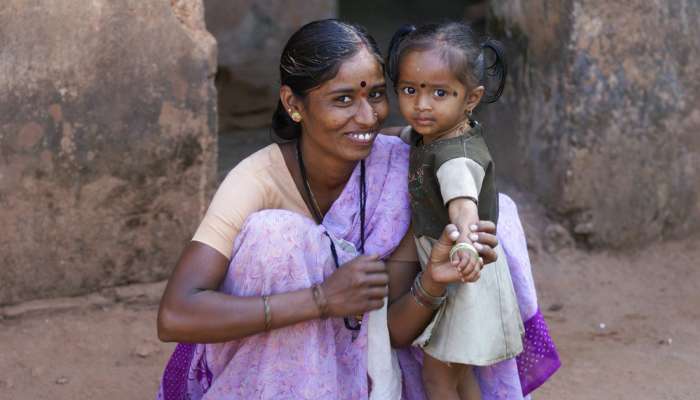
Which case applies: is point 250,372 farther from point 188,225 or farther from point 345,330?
point 188,225

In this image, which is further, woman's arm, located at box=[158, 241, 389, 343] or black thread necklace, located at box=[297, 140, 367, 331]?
black thread necklace, located at box=[297, 140, 367, 331]

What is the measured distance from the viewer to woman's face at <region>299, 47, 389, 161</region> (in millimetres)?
2848

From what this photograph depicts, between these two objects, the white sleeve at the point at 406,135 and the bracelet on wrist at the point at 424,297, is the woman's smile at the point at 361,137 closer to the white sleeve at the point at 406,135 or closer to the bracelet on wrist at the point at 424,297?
the white sleeve at the point at 406,135

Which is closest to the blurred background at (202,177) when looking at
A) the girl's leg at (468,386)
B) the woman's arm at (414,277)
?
the girl's leg at (468,386)

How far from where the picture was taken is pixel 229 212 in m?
2.87

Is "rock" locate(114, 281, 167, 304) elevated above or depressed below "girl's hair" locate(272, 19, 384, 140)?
below

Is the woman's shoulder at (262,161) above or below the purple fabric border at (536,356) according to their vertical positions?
above

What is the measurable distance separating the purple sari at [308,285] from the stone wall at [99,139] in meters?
1.10

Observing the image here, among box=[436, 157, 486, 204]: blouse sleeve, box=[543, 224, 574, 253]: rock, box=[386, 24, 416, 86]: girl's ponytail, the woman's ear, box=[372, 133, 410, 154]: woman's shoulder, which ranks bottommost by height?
box=[543, 224, 574, 253]: rock

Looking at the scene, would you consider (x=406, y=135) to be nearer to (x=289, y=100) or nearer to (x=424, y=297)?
(x=289, y=100)

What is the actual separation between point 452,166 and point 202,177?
5.38 feet

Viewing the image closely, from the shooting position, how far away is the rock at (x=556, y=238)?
4.65 metres

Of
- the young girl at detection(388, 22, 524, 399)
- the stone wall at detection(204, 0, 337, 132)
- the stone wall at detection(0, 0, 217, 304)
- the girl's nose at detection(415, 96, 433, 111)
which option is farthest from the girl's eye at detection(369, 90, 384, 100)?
the stone wall at detection(204, 0, 337, 132)

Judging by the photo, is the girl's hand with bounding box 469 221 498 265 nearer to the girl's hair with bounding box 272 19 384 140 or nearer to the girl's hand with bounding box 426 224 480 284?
the girl's hand with bounding box 426 224 480 284
